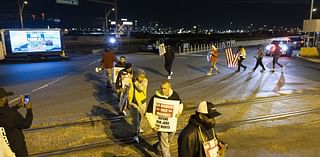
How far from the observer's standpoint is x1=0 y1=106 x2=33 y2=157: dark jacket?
4.02 meters

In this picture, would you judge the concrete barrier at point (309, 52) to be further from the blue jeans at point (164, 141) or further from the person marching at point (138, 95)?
the blue jeans at point (164, 141)

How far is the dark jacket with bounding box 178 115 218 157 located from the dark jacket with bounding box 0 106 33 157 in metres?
2.30

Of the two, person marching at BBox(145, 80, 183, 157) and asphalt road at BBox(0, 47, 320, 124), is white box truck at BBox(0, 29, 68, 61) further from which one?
person marching at BBox(145, 80, 183, 157)

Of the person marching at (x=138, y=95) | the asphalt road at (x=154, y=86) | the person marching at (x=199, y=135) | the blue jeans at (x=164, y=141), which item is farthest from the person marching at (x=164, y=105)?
the asphalt road at (x=154, y=86)

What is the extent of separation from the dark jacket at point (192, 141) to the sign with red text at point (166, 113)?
1.65 meters

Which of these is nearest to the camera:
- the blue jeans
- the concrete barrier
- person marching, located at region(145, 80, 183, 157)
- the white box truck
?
person marching, located at region(145, 80, 183, 157)

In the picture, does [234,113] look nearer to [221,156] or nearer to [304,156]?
[304,156]

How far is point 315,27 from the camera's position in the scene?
26422mm

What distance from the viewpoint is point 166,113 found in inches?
203

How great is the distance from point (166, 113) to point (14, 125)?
243 cm

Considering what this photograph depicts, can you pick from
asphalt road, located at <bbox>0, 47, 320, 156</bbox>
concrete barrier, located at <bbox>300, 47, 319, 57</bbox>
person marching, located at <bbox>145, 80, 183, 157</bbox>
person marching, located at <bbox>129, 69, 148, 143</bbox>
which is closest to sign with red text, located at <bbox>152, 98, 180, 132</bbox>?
person marching, located at <bbox>145, 80, 183, 157</bbox>

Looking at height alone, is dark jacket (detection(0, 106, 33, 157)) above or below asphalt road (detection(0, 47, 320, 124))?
above

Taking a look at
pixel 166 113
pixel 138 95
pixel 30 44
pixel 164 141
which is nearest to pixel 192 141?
pixel 166 113

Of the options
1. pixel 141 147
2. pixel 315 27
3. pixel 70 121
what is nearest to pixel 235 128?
pixel 141 147
